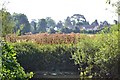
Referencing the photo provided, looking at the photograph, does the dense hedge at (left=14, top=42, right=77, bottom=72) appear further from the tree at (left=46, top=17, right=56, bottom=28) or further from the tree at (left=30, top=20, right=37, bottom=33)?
the tree at (left=30, top=20, right=37, bottom=33)

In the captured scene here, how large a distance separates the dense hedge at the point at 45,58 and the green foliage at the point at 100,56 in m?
0.66

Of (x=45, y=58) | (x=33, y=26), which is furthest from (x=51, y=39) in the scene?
(x=33, y=26)

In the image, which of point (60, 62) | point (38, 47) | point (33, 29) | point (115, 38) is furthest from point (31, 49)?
point (33, 29)

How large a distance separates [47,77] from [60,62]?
54cm

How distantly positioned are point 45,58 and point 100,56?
1905 mm

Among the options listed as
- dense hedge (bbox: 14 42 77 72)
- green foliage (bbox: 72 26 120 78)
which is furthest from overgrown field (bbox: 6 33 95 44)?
green foliage (bbox: 72 26 120 78)

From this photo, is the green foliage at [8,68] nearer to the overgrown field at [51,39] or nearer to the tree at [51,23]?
the overgrown field at [51,39]

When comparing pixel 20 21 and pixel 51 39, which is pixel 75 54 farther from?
pixel 20 21

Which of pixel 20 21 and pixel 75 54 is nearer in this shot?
pixel 75 54

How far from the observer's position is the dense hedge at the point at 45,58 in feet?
25.7

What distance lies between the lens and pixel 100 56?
249 inches

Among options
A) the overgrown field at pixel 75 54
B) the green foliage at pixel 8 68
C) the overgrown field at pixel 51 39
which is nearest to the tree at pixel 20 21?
the overgrown field at pixel 51 39

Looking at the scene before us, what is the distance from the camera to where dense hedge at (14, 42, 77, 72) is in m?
7.82

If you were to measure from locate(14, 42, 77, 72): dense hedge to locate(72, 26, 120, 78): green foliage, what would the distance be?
656 mm
